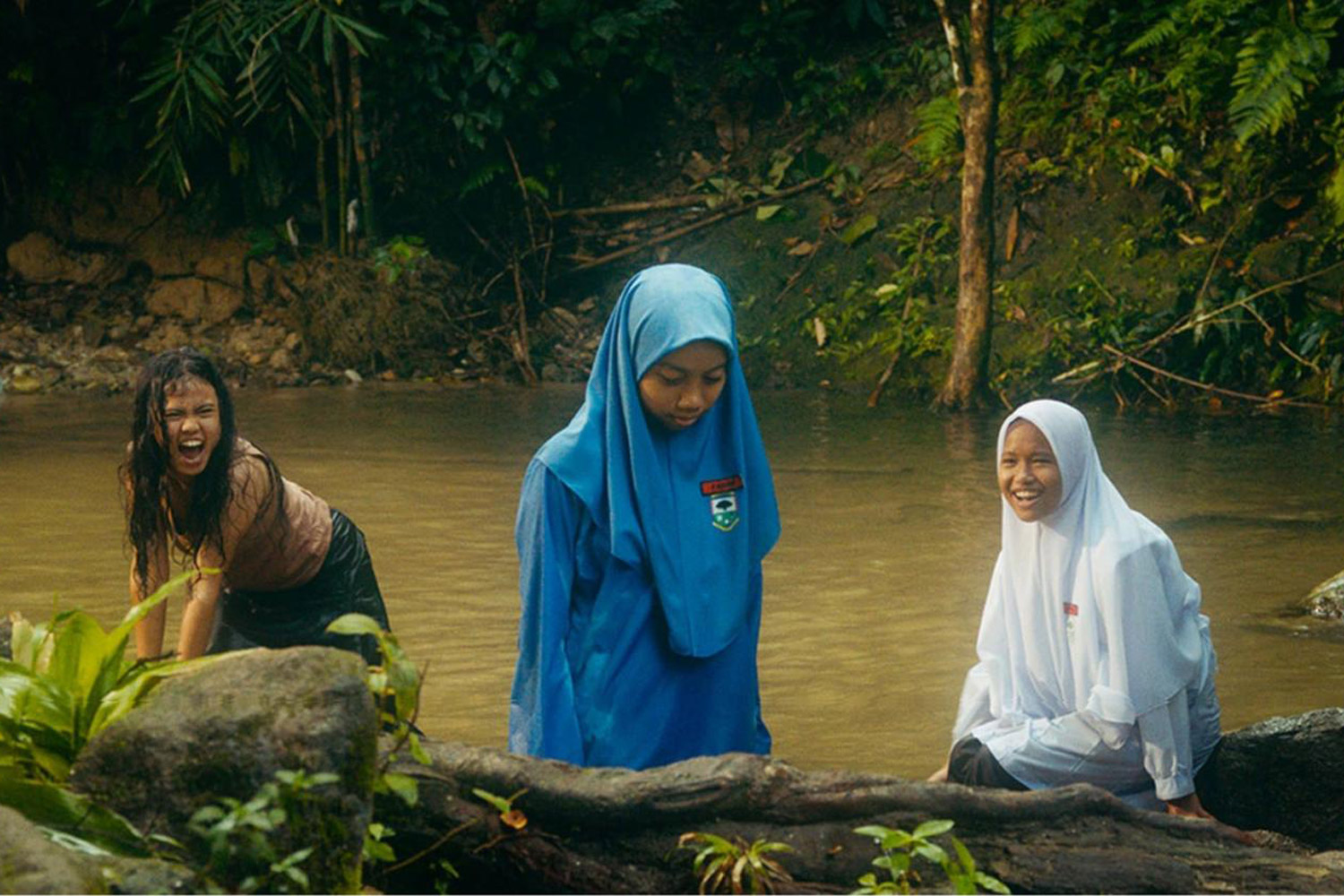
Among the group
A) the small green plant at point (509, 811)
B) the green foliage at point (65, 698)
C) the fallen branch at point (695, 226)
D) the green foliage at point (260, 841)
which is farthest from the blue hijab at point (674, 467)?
the fallen branch at point (695, 226)

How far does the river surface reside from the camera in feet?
19.9

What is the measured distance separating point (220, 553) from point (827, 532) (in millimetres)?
4741

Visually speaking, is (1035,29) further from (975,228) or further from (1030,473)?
(1030,473)

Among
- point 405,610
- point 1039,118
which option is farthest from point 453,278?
point 405,610

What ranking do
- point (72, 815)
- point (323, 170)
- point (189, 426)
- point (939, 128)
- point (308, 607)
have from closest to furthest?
1. point (72, 815)
2. point (189, 426)
3. point (308, 607)
4. point (939, 128)
5. point (323, 170)

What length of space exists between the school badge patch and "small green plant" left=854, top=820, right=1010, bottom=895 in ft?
3.32

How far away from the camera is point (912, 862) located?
2934 mm

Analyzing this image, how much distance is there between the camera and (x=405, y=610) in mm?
7242

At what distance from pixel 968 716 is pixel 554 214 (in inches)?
508

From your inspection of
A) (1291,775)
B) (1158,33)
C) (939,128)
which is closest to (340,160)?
(939,128)

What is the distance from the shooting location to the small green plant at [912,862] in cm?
269

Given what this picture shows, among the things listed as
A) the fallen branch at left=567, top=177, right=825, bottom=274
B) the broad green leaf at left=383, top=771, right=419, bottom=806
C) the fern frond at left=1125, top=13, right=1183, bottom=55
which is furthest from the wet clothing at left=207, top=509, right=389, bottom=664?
the fallen branch at left=567, top=177, right=825, bottom=274

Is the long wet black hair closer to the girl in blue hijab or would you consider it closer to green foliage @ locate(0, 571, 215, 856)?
the girl in blue hijab

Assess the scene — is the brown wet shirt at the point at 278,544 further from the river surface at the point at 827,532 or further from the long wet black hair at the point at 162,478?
the river surface at the point at 827,532
